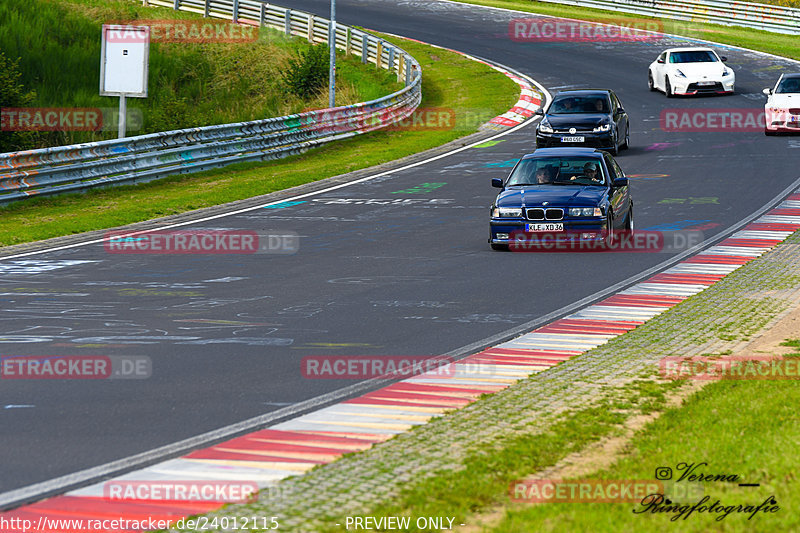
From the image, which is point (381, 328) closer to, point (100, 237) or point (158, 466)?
point (158, 466)

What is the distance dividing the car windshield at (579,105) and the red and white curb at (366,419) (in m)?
15.1

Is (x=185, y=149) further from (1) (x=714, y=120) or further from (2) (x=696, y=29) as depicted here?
(2) (x=696, y=29)

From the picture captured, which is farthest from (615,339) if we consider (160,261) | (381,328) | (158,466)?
(160,261)

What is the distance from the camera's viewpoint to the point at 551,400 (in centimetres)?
859

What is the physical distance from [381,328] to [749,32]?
50456 mm

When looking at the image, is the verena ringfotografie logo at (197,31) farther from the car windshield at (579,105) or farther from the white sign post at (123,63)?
the car windshield at (579,105)

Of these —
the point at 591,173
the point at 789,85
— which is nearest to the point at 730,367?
the point at 591,173

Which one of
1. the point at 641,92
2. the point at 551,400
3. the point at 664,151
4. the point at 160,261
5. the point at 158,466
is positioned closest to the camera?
the point at 158,466

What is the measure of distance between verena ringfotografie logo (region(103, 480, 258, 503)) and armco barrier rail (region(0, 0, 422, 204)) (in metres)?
16.8

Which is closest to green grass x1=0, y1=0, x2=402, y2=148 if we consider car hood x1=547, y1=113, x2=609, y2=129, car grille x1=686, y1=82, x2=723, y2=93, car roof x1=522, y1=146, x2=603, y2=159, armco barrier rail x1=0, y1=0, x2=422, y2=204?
armco barrier rail x1=0, y1=0, x2=422, y2=204

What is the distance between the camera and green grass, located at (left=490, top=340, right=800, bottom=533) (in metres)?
5.65

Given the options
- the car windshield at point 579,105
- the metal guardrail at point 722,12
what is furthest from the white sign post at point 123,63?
the metal guardrail at point 722,12

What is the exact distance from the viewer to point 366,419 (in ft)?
26.9

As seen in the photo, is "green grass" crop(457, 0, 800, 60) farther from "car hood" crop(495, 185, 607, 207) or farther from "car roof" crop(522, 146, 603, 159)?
"car hood" crop(495, 185, 607, 207)
